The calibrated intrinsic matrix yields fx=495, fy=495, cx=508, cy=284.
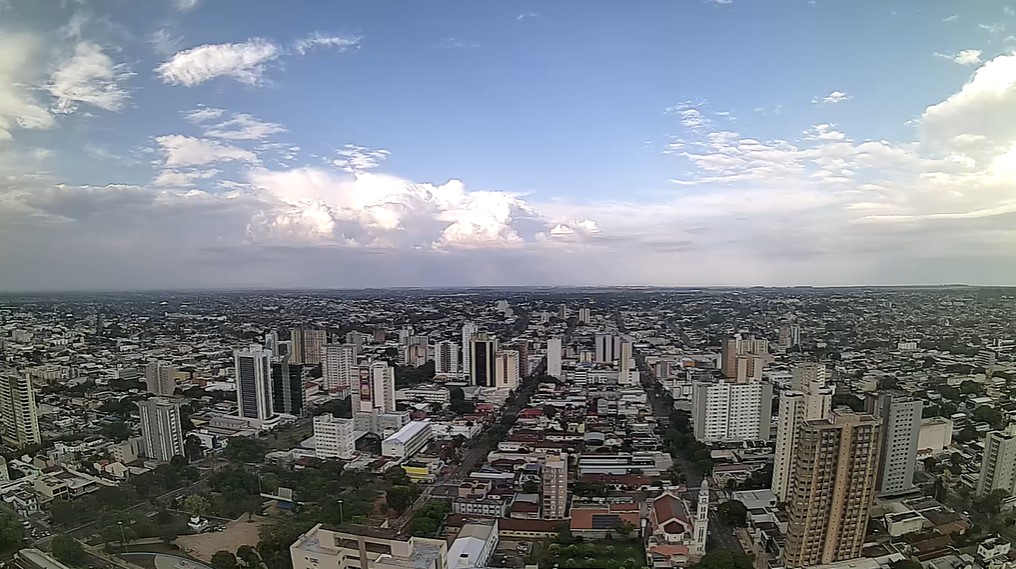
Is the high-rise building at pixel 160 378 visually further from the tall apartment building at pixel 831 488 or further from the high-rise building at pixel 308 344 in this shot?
the tall apartment building at pixel 831 488

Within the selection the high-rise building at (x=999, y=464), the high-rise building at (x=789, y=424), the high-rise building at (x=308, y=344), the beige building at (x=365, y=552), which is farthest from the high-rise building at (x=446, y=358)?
the high-rise building at (x=999, y=464)

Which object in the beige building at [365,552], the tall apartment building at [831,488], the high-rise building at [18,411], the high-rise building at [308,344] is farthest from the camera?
the high-rise building at [308,344]

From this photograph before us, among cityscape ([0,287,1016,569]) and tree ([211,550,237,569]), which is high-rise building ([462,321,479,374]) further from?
tree ([211,550,237,569])

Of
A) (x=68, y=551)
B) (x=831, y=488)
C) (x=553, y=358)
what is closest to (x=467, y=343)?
(x=553, y=358)

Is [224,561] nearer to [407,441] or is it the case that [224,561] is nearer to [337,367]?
[407,441]

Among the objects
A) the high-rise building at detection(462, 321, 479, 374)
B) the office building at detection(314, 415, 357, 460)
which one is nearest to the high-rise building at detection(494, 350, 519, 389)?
the high-rise building at detection(462, 321, 479, 374)

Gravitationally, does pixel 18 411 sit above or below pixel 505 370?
above
